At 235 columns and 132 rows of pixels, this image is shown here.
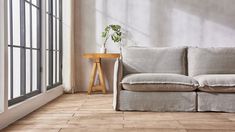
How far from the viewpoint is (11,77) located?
2.55m

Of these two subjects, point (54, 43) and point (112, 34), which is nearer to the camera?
point (54, 43)

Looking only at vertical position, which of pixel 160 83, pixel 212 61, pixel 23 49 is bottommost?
pixel 160 83

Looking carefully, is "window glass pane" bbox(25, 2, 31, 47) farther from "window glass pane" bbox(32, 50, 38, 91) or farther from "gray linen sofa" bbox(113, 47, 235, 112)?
"gray linen sofa" bbox(113, 47, 235, 112)

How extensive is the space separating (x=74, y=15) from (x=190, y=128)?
9.96ft

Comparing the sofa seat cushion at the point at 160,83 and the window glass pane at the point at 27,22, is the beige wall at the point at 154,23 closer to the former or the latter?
the window glass pane at the point at 27,22

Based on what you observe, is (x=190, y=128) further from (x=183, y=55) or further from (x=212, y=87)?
(x=183, y=55)

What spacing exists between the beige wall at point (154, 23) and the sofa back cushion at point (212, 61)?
1044mm

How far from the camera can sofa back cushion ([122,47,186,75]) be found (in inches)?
139

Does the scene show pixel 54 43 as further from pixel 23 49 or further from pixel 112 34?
pixel 23 49

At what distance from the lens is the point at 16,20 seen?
2746 mm

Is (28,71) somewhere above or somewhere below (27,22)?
below

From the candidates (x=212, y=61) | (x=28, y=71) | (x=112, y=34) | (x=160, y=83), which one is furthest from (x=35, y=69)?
(x=212, y=61)

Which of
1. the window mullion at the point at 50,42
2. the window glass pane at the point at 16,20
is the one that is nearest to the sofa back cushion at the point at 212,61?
the window mullion at the point at 50,42

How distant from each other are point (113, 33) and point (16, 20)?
82.6 inches
